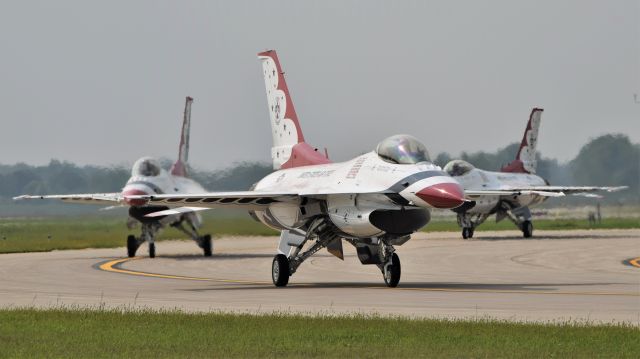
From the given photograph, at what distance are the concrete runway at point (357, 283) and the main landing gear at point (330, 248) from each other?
40 centimetres

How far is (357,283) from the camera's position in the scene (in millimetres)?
26406

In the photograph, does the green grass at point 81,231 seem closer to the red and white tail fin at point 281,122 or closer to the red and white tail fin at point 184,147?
the red and white tail fin at point 184,147

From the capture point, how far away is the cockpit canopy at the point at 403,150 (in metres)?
22.5

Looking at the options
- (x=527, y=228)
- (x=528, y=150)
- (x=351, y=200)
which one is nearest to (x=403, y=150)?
(x=351, y=200)

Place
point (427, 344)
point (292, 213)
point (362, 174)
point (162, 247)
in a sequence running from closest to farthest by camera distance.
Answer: point (427, 344)
point (362, 174)
point (292, 213)
point (162, 247)

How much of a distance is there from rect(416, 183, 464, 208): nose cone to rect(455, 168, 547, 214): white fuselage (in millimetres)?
32271

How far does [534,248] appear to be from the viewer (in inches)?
1738

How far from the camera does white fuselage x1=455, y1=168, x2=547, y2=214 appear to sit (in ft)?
176

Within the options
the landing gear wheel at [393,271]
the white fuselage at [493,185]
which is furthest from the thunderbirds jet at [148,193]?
the white fuselage at [493,185]

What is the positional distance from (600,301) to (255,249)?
27.3m

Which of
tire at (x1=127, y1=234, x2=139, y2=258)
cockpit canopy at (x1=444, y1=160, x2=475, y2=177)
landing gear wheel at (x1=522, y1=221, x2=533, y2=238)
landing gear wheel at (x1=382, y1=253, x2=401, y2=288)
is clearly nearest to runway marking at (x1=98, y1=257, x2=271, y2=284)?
tire at (x1=127, y1=234, x2=139, y2=258)

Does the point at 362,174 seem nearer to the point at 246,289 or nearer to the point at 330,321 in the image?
the point at 246,289

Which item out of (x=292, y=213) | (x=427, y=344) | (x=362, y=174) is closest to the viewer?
(x=427, y=344)

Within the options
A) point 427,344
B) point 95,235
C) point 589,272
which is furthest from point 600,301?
point 95,235
